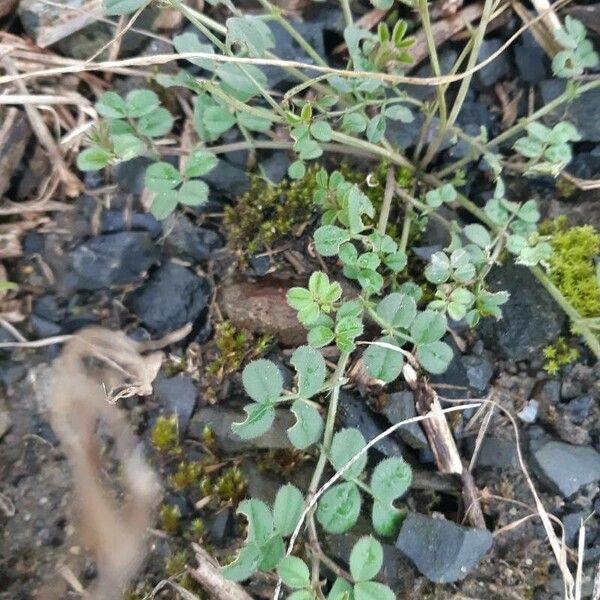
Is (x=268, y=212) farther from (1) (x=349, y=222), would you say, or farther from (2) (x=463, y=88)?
(2) (x=463, y=88)

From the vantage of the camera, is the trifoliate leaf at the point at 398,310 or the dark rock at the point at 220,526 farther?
the dark rock at the point at 220,526

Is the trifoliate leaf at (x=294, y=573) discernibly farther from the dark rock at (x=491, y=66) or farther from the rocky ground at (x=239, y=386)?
the dark rock at (x=491, y=66)

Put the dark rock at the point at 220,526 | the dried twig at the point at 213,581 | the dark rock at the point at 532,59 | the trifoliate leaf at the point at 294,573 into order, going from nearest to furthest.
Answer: the trifoliate leaf at the point at 294,573, the dried twig at the point at 213,581, the dark rock at the point at 220,526, the dark rock at the point at 532,59

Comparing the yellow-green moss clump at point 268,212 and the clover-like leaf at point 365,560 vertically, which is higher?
the yellow-green moss clump at point 268,212

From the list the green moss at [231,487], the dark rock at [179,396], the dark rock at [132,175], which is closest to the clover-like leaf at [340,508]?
the green moss at [231,487]

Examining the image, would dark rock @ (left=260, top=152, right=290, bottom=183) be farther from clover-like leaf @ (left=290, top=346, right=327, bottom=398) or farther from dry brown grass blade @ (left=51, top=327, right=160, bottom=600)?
clover-like leaf @ (left=290, top=346, right=327, bottom=398)

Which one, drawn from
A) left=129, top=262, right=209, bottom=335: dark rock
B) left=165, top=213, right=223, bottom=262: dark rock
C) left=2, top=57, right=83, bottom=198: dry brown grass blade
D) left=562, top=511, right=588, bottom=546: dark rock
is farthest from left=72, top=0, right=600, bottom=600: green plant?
left=562, top=511, right=588, bottom=546: dark rock

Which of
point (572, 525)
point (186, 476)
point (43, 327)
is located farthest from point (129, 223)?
point (572, 525)
